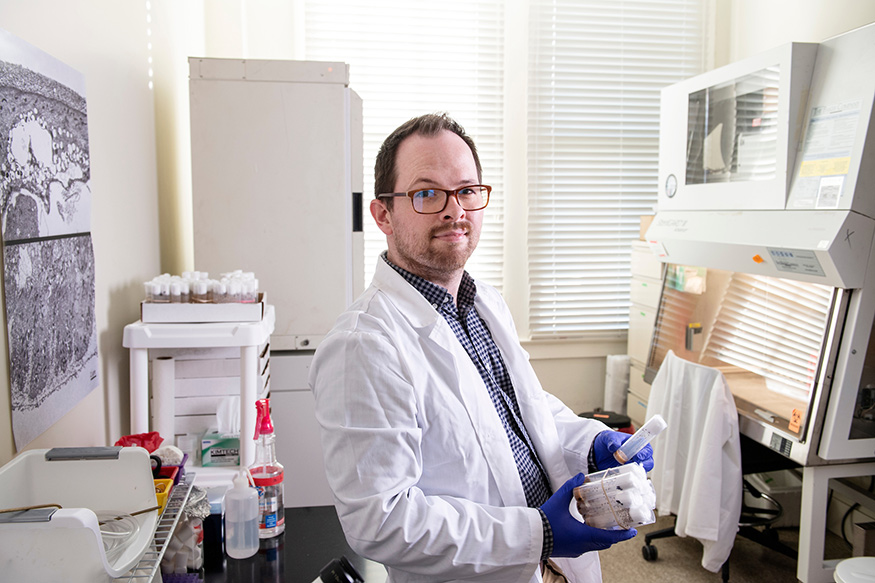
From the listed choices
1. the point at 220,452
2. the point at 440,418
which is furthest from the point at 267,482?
the point at 220,452

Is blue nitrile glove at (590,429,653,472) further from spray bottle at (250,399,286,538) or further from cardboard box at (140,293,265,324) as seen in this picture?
cardboard box at (140,293,265,324)

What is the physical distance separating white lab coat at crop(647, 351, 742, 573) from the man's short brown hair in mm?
1552

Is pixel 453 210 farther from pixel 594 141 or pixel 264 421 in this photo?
pixel 594 141

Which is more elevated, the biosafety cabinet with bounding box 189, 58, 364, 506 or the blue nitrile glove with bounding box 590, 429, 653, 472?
the biosafety cabinet with bounding box 189, 58, 364, 506

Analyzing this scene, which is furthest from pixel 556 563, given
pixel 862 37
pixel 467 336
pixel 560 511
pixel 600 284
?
pixel 600 284

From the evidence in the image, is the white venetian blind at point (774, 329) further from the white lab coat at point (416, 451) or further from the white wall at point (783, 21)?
the white lab coat at point (416, 451)

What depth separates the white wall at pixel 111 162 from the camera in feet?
4.71

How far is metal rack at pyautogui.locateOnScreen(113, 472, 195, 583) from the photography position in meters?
0.83

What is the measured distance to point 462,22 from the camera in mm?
3547

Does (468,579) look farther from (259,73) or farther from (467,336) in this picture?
(259,73)

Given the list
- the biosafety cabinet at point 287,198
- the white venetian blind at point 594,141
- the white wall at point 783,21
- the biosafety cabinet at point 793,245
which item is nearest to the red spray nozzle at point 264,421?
the biosafety cabinet at point 287,198

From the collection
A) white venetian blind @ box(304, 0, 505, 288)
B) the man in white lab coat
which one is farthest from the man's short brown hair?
white venetian blind @ box(304, 0, 505, 288)

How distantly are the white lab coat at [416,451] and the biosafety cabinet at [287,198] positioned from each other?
1126 mm

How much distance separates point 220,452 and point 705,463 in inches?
68.1
